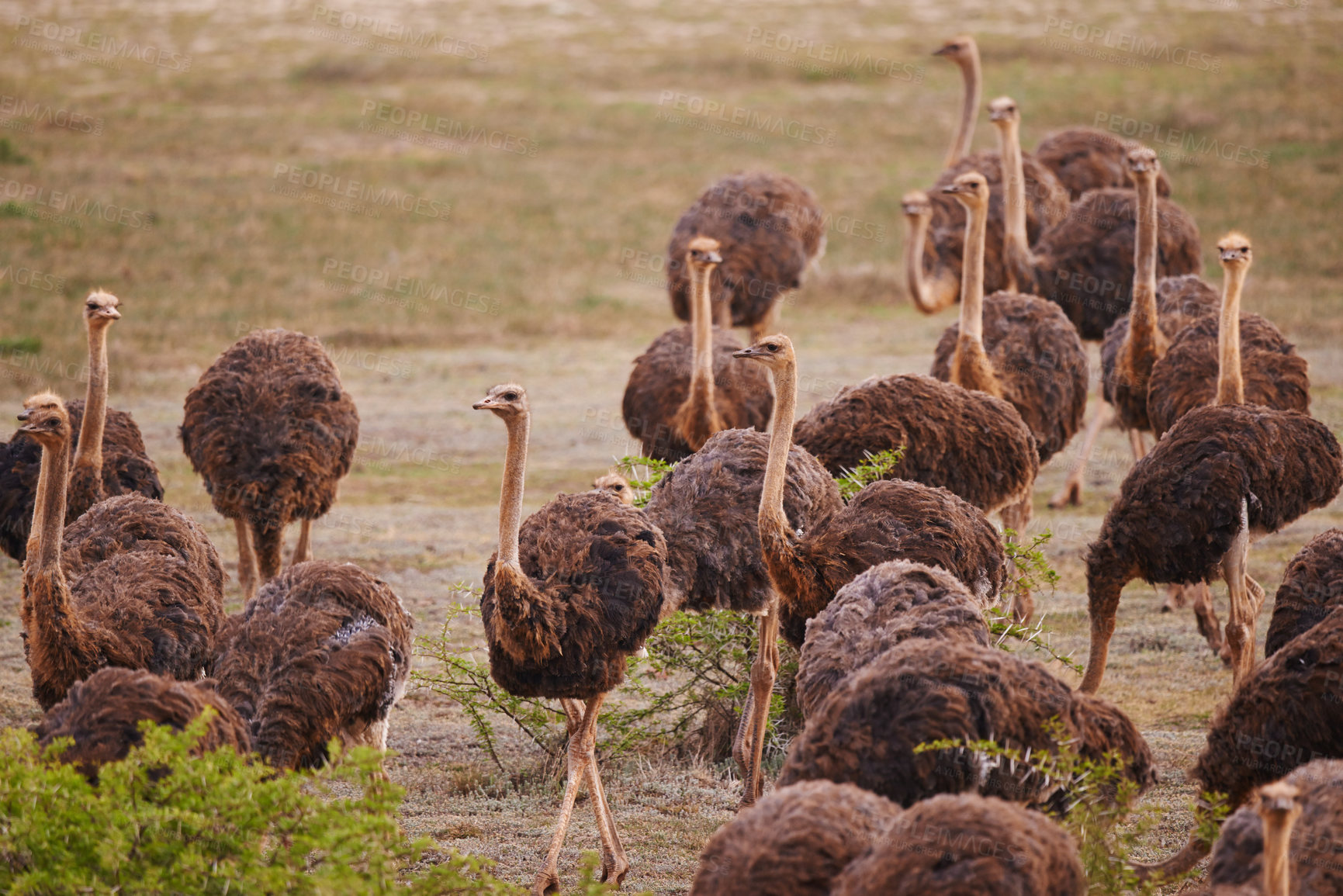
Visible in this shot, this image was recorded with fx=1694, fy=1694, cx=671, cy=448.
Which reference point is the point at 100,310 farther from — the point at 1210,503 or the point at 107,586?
the point at 1210,503

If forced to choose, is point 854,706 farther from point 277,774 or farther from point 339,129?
point 339,129

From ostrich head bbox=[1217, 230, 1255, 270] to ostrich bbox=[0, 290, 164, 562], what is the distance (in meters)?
6.26

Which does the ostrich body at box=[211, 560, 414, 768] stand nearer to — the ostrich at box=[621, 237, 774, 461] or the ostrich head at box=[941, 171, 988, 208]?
the ostrich at box=[621, 237, 774, 461]

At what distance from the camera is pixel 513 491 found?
6.98 meters

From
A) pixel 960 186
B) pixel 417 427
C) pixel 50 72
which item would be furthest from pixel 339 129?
pixel 960 186

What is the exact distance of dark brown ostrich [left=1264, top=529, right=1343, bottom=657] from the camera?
7.21m

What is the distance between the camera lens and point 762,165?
3016cm

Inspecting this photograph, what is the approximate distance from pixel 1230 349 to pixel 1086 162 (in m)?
6.93

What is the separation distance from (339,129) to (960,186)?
23.8 metres


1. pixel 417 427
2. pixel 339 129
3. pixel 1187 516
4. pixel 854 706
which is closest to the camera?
pixel 854 706

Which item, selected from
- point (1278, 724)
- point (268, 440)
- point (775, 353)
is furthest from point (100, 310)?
point (1278, 724)

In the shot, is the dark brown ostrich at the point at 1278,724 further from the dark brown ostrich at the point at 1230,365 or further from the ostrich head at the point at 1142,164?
the ostrich head at the point at 1142,164

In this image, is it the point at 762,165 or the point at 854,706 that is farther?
the point at 762,165

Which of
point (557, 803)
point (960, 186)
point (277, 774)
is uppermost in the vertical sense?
point (960, 186)
